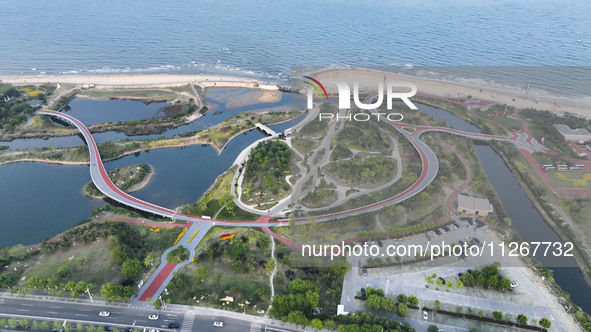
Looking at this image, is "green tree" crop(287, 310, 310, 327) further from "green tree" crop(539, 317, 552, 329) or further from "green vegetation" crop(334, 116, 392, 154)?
"green tree" crop(539, 317, 552, 329)

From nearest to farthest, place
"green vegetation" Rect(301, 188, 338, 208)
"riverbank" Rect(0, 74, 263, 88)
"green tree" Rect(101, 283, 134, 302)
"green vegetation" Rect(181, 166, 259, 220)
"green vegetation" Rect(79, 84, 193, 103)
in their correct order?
"green tree" Rect(101, 283, 134, 302) → "green vegetation" Rect(301, 188, 338, 208) → "green vegetation" Rect(181, 166, 259, 220) → "green vegetation" Rect(79, 84, 193, 103) → "riverbank" Rect(0, 74, 263, 88)

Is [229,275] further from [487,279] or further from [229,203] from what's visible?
[487,279]

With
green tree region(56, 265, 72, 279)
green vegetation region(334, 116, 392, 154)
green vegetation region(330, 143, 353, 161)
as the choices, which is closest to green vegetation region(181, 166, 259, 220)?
green vegetation region(330, 143, 353, 161)

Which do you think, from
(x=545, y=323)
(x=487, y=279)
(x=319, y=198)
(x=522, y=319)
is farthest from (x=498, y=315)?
(x=319, y=198)

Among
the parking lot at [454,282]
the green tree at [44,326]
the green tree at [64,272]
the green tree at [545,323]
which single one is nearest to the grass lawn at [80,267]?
the green tree at [64,272]

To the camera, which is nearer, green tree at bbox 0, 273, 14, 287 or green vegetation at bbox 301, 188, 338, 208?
green tree at bbox 0, 273, 14, 287

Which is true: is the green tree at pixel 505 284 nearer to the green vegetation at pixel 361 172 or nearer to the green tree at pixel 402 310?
the green tree at pixel 402 310
